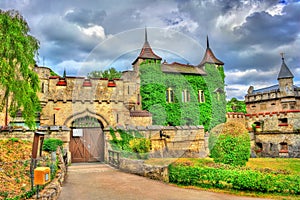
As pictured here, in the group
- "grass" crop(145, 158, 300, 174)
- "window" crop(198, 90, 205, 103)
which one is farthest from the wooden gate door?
"window" crop(198, 90, 205, 103)

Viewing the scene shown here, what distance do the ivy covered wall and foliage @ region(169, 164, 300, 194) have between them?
45.8ft

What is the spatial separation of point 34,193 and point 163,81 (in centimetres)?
1913

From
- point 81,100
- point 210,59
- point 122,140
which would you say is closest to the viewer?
point 122,140

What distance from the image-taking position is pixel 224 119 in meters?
29.6

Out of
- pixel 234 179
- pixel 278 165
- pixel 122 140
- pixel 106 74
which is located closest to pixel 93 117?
pixel 122 140

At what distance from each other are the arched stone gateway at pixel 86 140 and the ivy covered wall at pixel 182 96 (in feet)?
27.6

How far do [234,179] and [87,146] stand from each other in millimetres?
9738

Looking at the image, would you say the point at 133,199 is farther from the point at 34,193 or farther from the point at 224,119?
the point at 224,119

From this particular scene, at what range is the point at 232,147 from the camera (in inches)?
377

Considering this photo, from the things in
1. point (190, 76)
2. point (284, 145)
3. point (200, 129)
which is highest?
point (190, 76)

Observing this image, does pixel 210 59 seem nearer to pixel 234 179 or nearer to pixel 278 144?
pixel 278 144

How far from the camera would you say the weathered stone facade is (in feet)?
73.5

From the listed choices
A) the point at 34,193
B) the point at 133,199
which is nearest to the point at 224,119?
the point at 133,199

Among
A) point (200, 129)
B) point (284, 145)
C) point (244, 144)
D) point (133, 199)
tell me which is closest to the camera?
point (133, 199)
